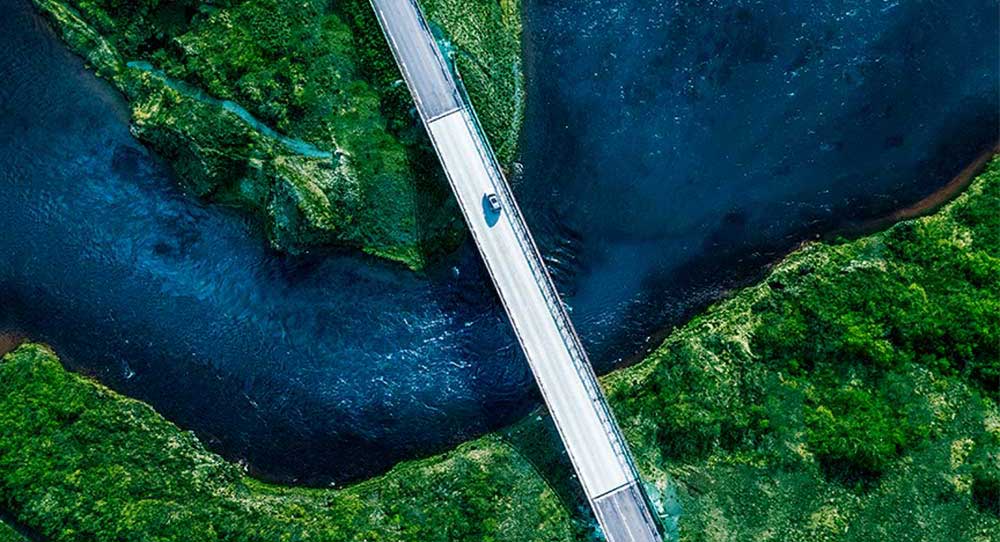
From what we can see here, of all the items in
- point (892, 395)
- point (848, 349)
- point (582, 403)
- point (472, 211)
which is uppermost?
point (472, 211)

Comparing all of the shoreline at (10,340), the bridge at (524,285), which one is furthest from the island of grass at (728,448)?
the bridge at (524,285)

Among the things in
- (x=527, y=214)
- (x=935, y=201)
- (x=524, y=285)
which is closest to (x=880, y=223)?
(x=935, y=201)

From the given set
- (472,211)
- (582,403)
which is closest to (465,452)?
(582,403)

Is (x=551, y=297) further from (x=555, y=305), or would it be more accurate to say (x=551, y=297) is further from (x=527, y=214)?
(x=527, y=214)

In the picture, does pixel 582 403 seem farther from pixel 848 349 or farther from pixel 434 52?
pixel 434 52

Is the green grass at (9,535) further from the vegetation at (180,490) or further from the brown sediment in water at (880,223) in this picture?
the brown sediment in water at (880,223)

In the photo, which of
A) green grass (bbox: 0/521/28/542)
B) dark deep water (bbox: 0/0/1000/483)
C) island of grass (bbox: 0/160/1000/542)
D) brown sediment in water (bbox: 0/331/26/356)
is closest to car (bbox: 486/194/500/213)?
dark deep water (bbox: 0/0/1000/483)

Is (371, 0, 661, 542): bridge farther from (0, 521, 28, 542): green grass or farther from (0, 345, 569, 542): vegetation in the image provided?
(0, 521, 28, 542): green grass
